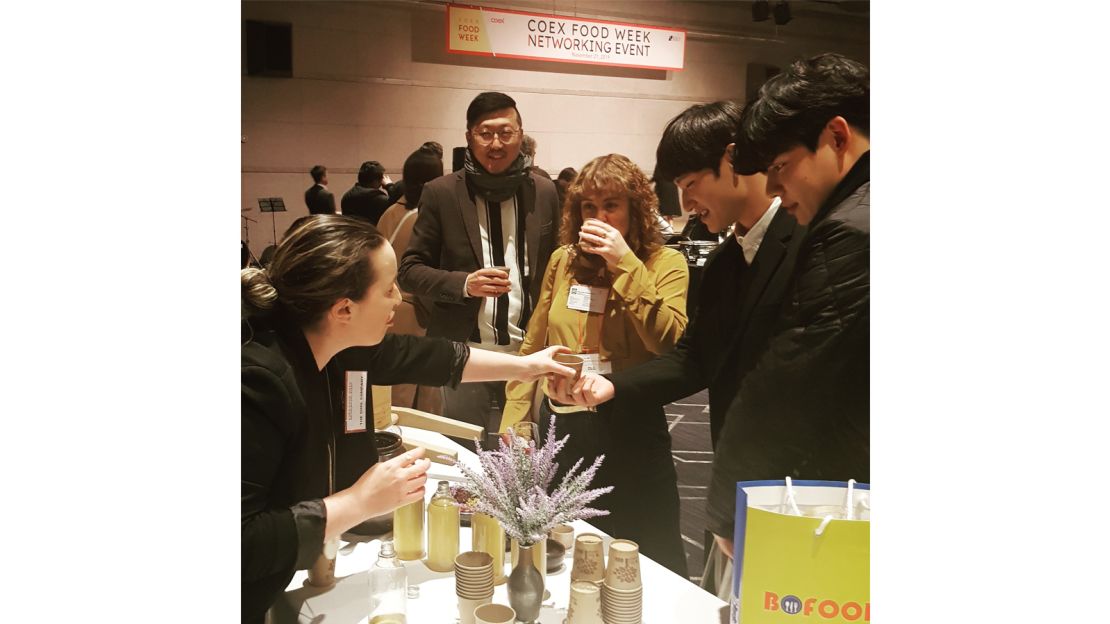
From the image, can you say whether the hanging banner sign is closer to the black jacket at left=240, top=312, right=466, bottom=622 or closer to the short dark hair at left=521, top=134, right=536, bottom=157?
the short dark hair at left=521, top=134, right=536, bottom=157

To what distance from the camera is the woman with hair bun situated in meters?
1.79

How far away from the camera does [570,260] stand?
6.70 ft

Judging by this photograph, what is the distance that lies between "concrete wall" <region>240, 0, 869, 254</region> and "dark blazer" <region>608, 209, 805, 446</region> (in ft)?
1.15

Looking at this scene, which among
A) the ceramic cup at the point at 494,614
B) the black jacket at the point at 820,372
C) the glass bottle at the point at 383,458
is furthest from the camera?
the glass bottle at the point at 383,458

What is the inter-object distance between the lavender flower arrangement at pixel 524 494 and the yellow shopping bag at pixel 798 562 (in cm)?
35

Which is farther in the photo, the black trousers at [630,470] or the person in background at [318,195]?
the black trousers at [630,470]

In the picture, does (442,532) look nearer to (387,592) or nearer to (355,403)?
(387,592)

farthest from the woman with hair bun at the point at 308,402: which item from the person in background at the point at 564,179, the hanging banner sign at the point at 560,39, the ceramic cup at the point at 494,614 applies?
the hanging banner sign at the point at 560,39

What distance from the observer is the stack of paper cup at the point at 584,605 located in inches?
69.0

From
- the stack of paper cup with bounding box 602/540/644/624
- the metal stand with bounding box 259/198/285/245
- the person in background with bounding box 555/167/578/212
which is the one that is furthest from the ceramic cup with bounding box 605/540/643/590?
the metal stand with bounding box 259/198/285/245

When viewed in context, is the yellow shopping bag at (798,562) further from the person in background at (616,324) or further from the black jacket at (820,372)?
the person in background at (616,324)

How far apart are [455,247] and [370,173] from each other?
0.91 ft

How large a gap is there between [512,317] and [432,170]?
424mm

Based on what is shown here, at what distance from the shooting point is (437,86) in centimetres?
194
